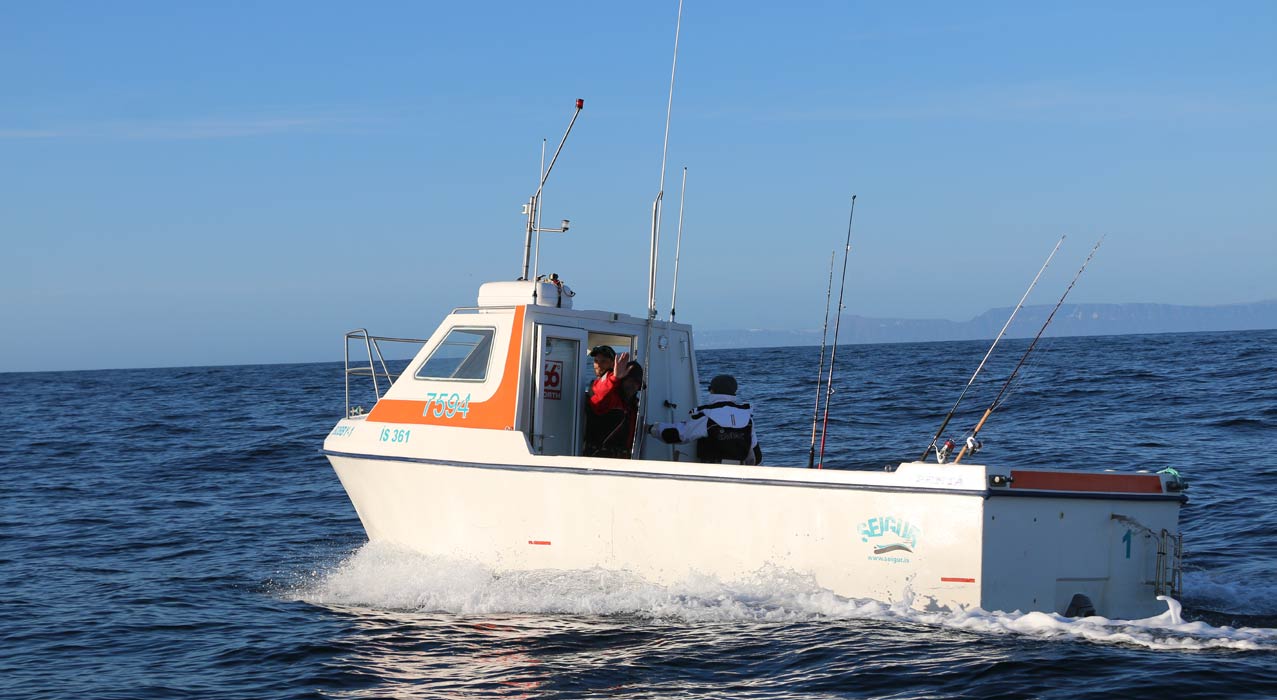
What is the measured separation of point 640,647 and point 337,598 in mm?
2819

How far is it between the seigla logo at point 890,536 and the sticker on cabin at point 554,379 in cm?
263

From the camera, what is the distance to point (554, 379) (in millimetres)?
8094

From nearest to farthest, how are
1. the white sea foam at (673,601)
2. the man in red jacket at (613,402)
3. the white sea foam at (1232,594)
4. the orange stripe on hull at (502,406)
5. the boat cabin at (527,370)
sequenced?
the white sea foam at (673,601) < the white sea foam at (1232,594) < the orange stripe on hull at (502,406) < the boat cabin at (527,370) < the man in red jacket at (613,402)

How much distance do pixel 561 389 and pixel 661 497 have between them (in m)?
1.53

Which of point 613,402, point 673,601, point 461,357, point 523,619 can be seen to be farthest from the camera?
point 461,357

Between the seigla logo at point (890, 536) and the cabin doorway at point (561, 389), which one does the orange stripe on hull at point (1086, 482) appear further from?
the cabin doorway at point (561, 389)

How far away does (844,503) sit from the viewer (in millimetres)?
6363

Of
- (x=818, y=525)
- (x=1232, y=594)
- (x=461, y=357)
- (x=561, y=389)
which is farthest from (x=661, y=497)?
(x=1232, y=594)

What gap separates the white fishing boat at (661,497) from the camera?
6.13 meters

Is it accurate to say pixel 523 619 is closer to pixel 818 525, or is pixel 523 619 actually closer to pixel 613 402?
pixel 613 402

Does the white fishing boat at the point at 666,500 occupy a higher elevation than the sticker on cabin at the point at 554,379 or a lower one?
lower

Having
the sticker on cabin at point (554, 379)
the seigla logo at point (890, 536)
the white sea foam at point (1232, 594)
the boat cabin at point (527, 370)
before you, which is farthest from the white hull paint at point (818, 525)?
the white sea foam at point (1232, 594)

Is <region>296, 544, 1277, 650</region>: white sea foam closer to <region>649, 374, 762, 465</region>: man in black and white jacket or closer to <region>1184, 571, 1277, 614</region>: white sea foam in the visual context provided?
<region>1184, 571, 1277, 614</region>: white sea foam

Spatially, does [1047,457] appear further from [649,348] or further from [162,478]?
[162,478]
